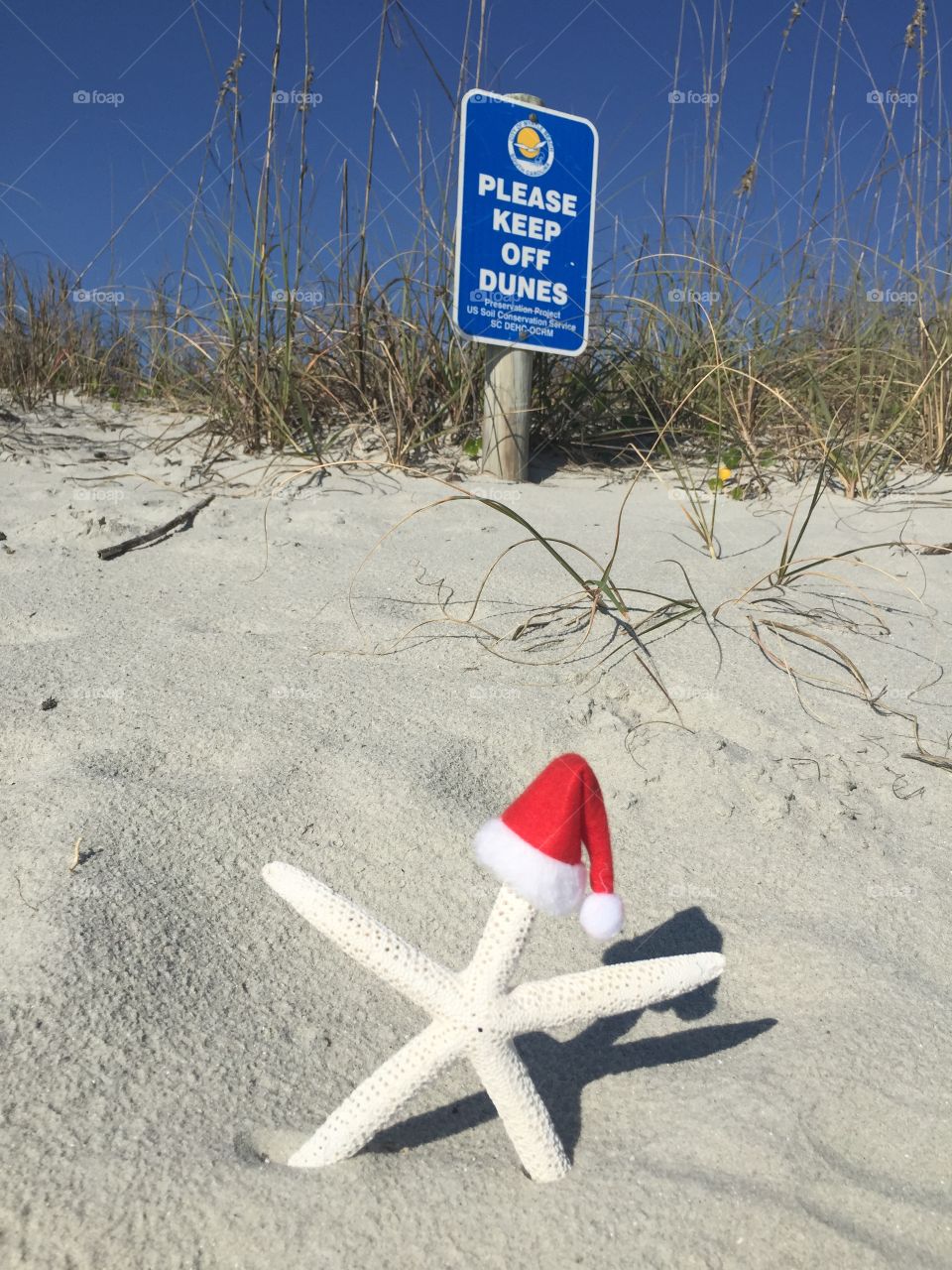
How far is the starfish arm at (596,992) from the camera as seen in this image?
3.48 feet

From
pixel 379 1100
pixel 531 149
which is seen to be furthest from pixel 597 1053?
pixel 531 149

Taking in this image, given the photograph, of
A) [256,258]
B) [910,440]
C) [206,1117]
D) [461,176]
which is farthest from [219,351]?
[206,1117]

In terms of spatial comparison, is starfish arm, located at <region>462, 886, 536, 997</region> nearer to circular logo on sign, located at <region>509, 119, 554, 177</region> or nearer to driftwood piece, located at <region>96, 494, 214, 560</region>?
driftwood piece, located at <region>96, 494, 214, 560</region>

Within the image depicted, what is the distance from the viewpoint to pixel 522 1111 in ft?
3.34

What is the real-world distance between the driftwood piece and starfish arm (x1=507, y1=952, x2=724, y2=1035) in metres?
1.99

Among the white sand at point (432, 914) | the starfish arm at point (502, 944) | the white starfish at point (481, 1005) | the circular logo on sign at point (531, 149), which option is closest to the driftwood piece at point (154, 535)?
the white sand at point (432, 914)

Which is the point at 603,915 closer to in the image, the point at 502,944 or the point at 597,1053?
the point at 502,944

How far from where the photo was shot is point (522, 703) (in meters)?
1.92

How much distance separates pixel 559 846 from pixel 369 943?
24cm

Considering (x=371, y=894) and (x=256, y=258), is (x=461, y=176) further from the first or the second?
(x=371, y=894)

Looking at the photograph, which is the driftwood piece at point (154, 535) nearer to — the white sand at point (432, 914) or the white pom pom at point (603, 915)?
the white sand at point (432, 914)

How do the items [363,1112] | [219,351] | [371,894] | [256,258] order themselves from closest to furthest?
[363,1112], [371,894], [256,258], [219,351]

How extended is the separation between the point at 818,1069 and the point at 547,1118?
368mm

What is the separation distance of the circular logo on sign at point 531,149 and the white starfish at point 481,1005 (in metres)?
2.83
